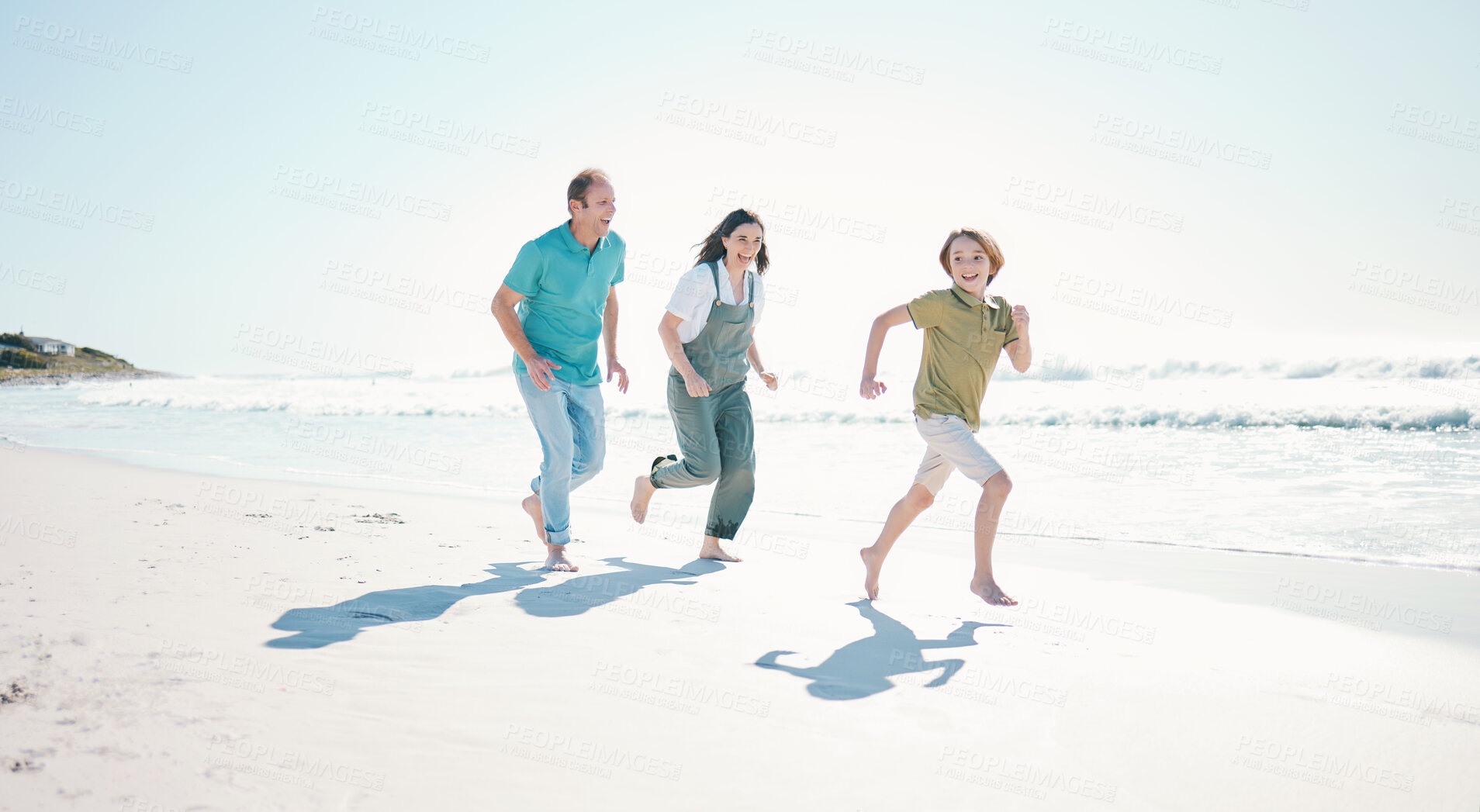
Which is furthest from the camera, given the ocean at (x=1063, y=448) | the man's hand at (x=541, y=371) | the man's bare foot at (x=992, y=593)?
the ocean at (x=1063, y=448)

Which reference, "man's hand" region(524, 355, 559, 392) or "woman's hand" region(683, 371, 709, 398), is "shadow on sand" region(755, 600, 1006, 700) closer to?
"woman's hand" region(683, 371, 709, 398)

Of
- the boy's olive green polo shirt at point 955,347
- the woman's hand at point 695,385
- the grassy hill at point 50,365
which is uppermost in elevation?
the boy's olive green polo shirt at point 955,347

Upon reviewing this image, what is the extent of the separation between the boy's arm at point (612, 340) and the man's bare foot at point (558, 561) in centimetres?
97

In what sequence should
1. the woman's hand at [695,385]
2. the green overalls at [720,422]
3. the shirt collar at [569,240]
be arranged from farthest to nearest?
the green overalls at [720,422] < the woman's hand at [695,385] < the shirt collar at [569,240]

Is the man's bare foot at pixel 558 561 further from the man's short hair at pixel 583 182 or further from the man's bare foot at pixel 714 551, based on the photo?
the man's short hair at pixel 583 182

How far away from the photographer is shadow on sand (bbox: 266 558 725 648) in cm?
293

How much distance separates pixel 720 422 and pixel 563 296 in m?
1.22

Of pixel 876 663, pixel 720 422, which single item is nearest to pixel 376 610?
pixel 876 663

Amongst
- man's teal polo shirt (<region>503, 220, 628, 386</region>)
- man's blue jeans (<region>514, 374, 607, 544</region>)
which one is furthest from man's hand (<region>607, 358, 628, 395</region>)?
man's teal polo shirt (<region>503, 220, 628, 386</region>)

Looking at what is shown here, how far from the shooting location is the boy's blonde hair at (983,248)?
395 cm

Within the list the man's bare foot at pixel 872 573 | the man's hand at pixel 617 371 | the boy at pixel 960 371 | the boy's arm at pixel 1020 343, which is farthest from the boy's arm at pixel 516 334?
the boy's arm at pixel 1020 343

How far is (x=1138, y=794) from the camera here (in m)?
1.99

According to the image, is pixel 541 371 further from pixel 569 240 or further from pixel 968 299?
pixel 968 299

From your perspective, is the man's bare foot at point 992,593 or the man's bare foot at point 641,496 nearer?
the man's bare foot at point 992,593
